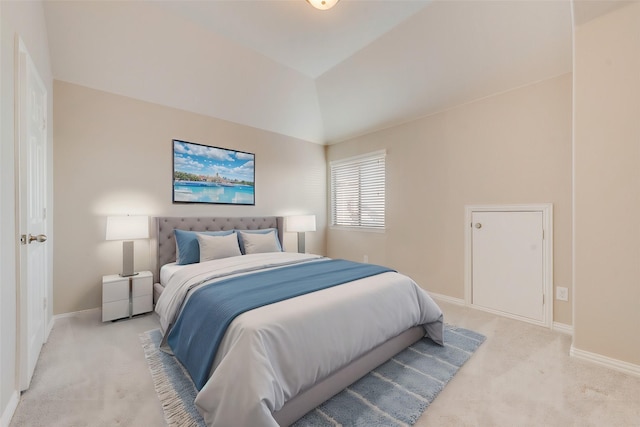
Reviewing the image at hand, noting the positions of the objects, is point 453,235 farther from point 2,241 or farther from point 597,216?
point 2,241

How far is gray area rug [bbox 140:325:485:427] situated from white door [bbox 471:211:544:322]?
0.98 metres

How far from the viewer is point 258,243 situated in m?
3.59

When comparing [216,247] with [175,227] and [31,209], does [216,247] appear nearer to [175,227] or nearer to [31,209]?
[175,227]

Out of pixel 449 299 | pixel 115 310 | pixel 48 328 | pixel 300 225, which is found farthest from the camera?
pixel 300 225

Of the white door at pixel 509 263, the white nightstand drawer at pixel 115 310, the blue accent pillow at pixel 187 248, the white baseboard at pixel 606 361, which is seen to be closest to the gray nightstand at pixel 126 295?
the white nightstand drawer at pixel 115 310

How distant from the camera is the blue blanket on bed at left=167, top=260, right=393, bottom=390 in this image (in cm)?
159

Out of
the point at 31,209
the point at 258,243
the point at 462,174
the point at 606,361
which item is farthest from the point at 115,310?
the point at 606,361

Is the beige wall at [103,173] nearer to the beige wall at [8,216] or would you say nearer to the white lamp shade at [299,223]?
the white lamp shade at [299,223]

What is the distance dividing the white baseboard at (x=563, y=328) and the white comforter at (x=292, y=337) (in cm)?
136

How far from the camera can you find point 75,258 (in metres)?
2.94

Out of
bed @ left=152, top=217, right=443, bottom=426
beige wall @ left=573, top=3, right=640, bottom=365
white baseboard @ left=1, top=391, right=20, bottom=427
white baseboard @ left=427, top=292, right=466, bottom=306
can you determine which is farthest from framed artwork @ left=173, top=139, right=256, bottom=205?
beige wall @ left=573, top=3, right=640, bottom=365

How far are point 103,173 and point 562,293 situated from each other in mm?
5031

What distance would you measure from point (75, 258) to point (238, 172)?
7.03 feet

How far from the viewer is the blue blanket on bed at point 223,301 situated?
159cm
